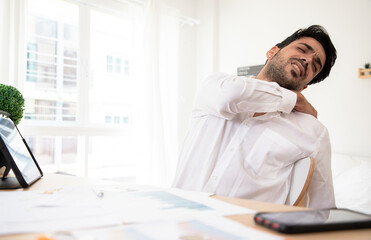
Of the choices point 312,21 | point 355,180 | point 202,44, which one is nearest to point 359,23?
point 312,21

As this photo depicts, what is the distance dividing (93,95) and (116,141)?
2387mm

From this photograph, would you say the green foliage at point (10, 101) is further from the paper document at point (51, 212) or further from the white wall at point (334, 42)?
the white wall at point (334, 42)

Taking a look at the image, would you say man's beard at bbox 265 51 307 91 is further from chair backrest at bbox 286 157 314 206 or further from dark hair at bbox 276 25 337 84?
chair backrest at bbox 286 157 314 206

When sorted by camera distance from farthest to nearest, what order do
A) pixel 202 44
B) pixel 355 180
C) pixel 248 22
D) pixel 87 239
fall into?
1. pixel 202 44
2. pixel 248 22
3. pixel 355 180
4. pixel 87 239

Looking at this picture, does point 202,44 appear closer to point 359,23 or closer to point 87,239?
point 359,23

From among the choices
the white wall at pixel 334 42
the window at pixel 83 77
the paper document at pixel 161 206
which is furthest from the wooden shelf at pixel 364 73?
the paper document at pixel 161 206

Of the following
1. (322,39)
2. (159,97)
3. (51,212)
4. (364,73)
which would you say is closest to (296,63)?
(322,39)

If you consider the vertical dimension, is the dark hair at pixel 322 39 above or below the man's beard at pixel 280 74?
above

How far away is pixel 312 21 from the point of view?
2807 millimetres

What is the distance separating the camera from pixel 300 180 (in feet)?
3.13

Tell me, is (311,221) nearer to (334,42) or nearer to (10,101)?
(10,101)

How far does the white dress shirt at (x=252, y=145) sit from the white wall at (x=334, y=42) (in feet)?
5.15

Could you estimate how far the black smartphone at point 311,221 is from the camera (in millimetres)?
356

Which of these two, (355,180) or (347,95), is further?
(347,95)
